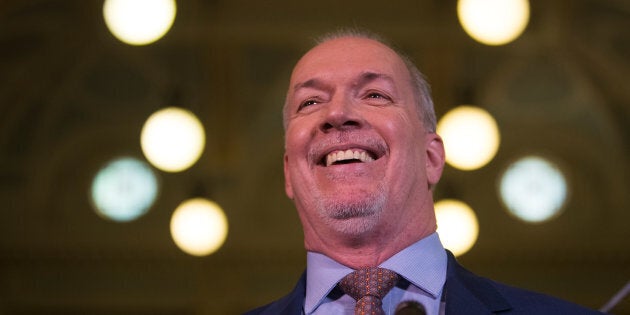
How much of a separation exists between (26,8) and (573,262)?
170 inches

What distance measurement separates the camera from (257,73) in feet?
23.6

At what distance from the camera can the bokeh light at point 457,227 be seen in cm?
560

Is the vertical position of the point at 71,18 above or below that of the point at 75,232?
above

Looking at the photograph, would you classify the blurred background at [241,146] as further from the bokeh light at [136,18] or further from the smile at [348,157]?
the smile at [348,157]

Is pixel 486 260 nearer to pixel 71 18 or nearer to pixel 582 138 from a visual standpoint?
pixel 582 138

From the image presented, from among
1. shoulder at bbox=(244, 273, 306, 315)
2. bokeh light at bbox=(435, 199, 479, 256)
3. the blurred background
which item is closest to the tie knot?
shoulder at bbox=(244, 273, 306, 315)

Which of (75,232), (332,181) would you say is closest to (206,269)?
(75,232)

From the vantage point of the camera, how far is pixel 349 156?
1778 mm

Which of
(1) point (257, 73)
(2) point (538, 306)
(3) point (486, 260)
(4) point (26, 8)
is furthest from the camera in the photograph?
(3) point (486, 260)

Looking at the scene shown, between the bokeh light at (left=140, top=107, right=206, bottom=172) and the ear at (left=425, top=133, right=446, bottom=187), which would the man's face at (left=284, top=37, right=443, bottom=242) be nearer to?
the ear at (left=425, top=133, right=446, bottom=187)

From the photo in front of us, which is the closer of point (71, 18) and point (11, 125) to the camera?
point (71, 18)

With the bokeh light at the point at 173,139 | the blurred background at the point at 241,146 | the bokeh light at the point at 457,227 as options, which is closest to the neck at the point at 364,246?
the bokeh light at the point at 173,139

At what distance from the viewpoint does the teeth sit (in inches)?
70.0

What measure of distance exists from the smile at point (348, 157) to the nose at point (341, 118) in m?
0.05
